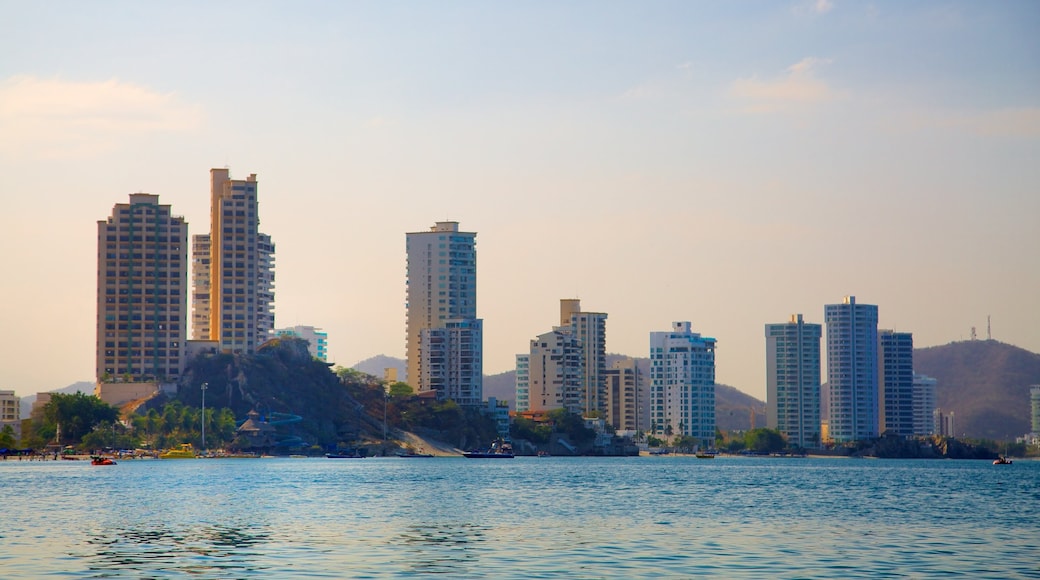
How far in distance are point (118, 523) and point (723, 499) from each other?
56533mm

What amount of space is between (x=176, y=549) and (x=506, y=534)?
1875 centimetres

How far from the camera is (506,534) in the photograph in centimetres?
7175

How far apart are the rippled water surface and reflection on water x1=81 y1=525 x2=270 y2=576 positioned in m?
0.11

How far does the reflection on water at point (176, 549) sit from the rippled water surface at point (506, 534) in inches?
4.2

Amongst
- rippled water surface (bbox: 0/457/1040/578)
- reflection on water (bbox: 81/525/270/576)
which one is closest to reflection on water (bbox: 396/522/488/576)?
rippled water surface (bbox: 0/457/1040/578)

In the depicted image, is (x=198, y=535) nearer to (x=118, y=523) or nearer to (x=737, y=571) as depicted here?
(x=118, y=523)

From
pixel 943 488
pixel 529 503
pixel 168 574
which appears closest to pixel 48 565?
pixel 168 574

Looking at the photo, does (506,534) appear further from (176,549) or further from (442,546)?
(176,549)

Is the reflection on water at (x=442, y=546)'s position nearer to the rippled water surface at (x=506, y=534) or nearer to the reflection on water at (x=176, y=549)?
the rippled water surface at (x=506, y=534)

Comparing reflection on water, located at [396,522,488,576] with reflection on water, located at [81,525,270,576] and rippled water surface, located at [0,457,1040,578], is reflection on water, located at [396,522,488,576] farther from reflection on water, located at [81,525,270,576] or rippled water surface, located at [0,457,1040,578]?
reflection on water, located at [81,525,270,576]

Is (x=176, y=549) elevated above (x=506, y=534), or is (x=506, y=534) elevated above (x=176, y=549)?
(x=176, y=549)

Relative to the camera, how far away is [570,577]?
52.0m

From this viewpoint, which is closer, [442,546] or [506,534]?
[442,546]

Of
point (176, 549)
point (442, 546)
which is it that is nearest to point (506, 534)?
point (442, 546)
